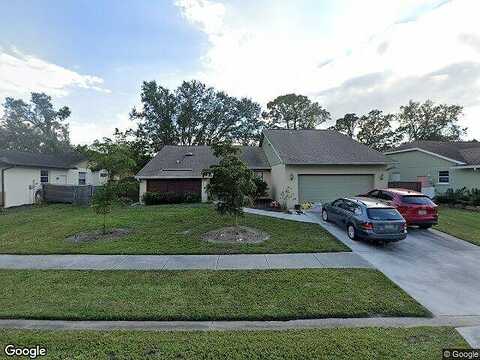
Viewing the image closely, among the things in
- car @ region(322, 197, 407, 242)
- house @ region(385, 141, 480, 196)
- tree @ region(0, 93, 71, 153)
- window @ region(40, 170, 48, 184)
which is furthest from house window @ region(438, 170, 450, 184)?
tree @ region(0, 93, 71, 153)

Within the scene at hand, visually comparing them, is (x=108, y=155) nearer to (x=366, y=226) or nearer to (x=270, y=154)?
(x=366, y=226)

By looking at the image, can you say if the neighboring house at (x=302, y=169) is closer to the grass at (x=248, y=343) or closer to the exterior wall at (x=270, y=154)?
the exterior wall at (x=270, y=154)

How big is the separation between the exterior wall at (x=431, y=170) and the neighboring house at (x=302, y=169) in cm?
461

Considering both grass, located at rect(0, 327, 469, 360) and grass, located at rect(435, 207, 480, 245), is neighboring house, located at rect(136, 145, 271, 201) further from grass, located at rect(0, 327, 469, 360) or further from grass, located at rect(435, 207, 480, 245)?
grass, located at rect(0, 327, 469, 360)

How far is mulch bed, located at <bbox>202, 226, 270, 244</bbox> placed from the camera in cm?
937

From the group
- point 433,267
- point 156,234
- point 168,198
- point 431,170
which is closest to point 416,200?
point 433,267

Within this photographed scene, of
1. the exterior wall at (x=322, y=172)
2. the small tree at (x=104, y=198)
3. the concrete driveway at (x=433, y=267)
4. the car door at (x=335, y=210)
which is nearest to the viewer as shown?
the concrete driveway at (x=433, y=267)

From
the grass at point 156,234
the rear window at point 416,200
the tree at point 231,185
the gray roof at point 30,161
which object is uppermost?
the gray roof at point 30,161

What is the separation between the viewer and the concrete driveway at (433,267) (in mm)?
5383

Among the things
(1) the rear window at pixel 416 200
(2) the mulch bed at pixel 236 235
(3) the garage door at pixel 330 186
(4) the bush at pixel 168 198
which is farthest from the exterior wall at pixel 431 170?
(4) the bush at pixel 168 198

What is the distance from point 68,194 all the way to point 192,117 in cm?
2066

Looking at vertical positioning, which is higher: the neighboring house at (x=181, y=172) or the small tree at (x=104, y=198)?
the neighboring house at (x=181, y=172)

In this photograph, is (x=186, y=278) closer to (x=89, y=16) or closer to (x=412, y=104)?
(x=89, y=16)

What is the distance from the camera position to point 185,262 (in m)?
7.40
